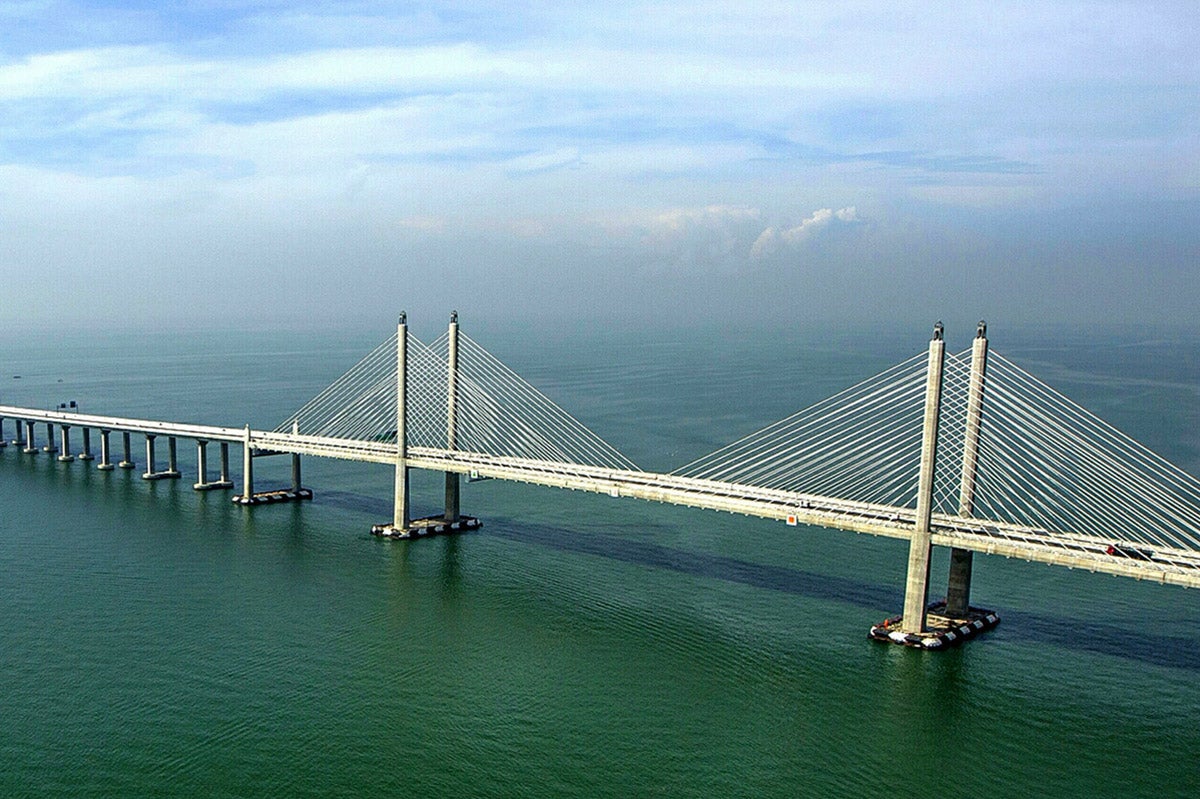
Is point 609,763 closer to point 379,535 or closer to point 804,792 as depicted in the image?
point 804,792

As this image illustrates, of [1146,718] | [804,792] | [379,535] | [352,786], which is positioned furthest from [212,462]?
[1146,718]

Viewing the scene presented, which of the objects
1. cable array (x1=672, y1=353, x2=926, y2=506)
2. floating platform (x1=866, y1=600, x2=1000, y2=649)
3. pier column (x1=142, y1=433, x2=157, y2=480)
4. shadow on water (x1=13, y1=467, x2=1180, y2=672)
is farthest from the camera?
pier column (x1=142, y1=433, x2=157, y2=480)

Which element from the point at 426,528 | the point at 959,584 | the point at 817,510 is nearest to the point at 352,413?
the point at 426,528

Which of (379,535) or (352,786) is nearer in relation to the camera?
(352,786)

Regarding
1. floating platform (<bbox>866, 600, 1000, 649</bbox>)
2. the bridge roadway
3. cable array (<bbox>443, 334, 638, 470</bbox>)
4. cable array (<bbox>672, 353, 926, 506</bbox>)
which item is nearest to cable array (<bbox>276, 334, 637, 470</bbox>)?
cable array (<bbox>443, 334, 638, 470</bbox>)

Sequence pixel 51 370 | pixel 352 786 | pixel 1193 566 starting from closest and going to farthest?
pixel 352 786 < pixel 1193 566 < pixel 51 370

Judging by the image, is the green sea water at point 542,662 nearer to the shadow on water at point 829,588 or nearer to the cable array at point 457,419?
the shadow on water at point 829,588

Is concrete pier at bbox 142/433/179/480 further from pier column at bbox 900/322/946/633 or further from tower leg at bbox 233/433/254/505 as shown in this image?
pier column at bbox 900/322/946/633
